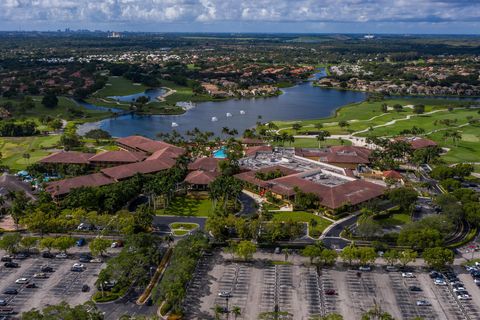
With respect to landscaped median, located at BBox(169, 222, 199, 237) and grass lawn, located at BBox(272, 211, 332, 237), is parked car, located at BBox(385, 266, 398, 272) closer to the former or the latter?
grass lawn, located at BBox(272, 211, 332, 237)

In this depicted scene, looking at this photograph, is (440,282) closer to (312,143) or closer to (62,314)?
(62,314)

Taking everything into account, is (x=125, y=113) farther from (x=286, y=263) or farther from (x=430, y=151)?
(x=286, y=263)

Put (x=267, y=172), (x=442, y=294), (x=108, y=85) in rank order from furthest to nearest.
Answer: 1. (x=108, y=85)
2. (x=267, y=172)
3. (x=442, y=294)

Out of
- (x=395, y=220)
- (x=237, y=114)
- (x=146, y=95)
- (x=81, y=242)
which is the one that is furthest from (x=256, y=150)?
(x=146, y=95)

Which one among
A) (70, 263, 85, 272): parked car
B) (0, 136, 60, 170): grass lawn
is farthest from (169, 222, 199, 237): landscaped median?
(0, 136, 60, 170): grass lawn

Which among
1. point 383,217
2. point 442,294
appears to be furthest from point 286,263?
point 383,217

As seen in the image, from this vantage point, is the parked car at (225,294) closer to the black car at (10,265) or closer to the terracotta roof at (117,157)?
the black car at (10,265)
